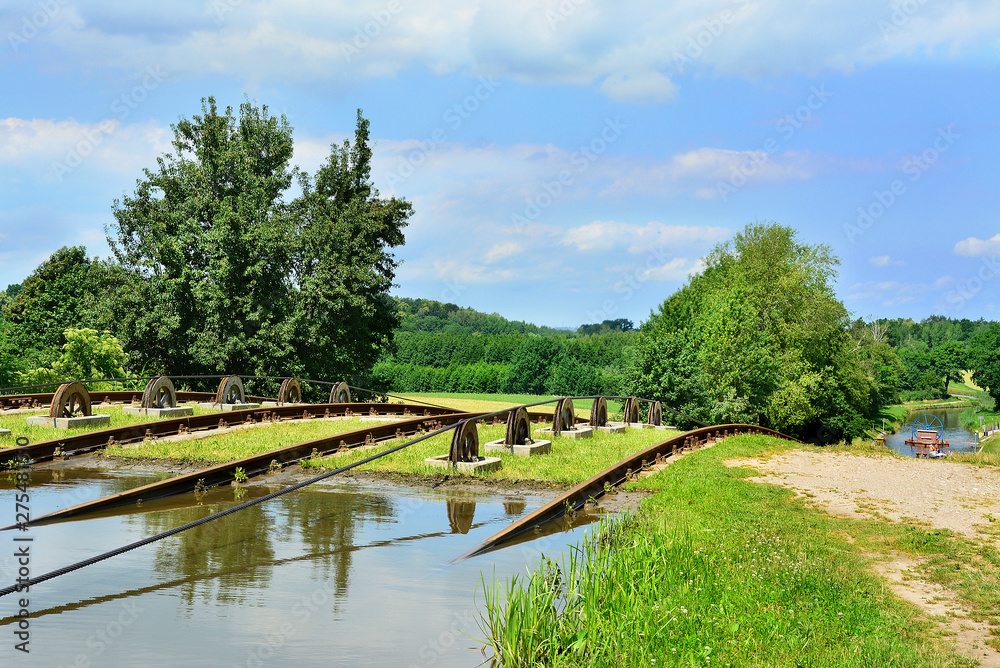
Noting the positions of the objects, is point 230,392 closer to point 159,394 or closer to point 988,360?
point 159,394

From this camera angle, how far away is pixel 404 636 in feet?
20.5

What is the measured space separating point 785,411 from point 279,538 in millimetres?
48946

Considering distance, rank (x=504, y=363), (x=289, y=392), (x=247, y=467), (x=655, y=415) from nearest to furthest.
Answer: (x=247, y=467)
(x=655, y=415)
(x=289, y=392)
(x=504, y=363)

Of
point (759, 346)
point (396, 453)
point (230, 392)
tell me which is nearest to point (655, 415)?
point (396, 453)

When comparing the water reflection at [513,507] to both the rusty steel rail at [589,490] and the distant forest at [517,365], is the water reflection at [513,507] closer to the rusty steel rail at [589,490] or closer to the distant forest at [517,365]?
the rusty steel rail at [589,490]

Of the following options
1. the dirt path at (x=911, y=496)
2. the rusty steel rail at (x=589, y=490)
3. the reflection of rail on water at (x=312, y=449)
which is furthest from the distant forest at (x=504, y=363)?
the dirt path at (x=911, y=496)

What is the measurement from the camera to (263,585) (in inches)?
286

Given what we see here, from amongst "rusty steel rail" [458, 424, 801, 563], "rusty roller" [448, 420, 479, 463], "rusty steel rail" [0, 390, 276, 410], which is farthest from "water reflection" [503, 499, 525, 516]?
"rusty steel rail" [0, 390, 276, 410]

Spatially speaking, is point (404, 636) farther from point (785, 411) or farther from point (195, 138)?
point (785, 411)

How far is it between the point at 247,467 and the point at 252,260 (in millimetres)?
24065

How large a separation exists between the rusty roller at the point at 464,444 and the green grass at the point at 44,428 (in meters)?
7.97

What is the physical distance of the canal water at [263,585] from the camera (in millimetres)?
5824

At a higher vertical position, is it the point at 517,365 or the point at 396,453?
the point at 517,365

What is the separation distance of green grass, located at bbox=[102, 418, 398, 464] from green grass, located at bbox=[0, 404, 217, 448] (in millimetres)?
1661
